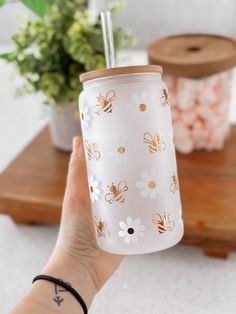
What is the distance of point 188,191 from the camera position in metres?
0.80

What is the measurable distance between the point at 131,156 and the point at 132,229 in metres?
0.08

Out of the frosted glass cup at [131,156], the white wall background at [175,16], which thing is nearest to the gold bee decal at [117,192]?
the frosted glass cup at [131,156]

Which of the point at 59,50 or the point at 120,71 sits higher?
the point at 120,71

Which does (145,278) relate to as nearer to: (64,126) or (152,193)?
(152,193)

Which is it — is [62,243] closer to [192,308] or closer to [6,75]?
[192,308]

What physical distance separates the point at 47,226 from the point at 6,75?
904 millimetres

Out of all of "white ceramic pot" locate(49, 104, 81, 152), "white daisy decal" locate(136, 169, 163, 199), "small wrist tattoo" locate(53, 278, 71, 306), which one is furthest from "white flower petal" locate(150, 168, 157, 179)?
"white ceramic pot" locate(49, 104, 81, 152)

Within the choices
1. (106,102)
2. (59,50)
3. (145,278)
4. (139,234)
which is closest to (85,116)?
(106,102)

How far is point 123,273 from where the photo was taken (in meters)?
0.74

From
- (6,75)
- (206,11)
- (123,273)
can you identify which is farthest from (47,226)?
(206,11)

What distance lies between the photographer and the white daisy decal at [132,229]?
17.9 inches

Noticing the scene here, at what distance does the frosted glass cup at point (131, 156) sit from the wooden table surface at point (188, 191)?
260mm

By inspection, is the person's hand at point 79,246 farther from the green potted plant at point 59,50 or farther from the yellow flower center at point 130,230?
the green potted plant at point 59,50

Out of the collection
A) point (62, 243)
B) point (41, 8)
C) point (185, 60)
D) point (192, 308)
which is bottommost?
point (192, 308)
